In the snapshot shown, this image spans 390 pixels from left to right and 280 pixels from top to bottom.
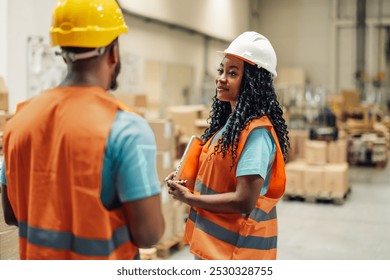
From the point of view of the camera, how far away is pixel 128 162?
1.27 meters

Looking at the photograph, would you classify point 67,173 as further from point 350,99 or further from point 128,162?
point 350,99

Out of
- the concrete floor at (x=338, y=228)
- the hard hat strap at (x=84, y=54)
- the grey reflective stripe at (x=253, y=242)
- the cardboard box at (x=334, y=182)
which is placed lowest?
the concrete floor at (x=338, y=228)

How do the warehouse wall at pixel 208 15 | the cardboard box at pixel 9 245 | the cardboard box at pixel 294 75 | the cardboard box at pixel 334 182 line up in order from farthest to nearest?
the cardboard box at pixel 294 75 → the warehouse wall at pixel 208 15 → the cardboard box at pixel 334 182 → the cardboard box at pixel 9 245

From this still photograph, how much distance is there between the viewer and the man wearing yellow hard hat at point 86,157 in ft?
4.18

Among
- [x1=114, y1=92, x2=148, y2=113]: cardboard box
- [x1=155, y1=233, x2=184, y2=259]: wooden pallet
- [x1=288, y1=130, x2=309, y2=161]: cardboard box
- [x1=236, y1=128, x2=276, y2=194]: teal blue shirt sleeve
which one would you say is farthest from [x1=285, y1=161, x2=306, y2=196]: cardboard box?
[x1=236, y1=128, x2=276, y2=194]: teal blue shirt sleeve

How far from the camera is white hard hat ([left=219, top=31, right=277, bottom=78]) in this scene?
1974 mm

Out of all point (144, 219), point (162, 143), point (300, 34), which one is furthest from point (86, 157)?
point (300, 34)

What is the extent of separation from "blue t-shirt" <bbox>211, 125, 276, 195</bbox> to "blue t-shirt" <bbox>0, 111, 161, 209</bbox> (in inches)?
24.4

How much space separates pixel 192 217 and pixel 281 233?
394cm

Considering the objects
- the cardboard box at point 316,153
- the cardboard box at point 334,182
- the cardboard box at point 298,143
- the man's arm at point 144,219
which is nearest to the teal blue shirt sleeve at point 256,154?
the man's arm at point 144,219

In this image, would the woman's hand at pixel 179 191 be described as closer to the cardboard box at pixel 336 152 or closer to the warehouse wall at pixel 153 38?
the warehouse wall at pixel 153 38
